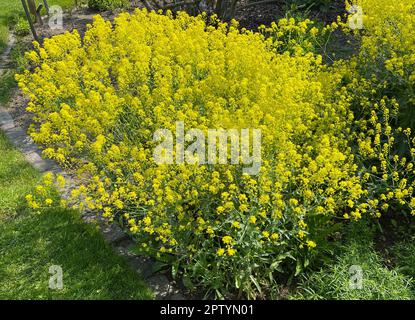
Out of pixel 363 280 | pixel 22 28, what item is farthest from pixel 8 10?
pixel 363 280

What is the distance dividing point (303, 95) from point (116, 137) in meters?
1.79

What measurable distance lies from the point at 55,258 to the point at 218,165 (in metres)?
1.60

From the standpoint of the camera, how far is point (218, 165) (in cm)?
340

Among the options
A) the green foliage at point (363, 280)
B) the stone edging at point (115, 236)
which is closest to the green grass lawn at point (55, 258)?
the stone edging at point (115, 236)

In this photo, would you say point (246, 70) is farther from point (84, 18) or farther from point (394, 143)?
point (84, 18)

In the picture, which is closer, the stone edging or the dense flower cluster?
the dense flower cluster

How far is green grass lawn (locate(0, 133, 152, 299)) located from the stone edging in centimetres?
8

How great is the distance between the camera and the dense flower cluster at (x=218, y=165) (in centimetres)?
328

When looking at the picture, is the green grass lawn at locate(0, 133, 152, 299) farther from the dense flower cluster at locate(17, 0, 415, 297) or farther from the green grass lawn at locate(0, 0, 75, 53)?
the green grass lawn at locate(0, 0, 75, 53)

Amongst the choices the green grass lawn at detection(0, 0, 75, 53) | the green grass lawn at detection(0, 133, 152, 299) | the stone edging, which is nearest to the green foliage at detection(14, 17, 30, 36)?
the green grass lawn at detection(0, 0, 75, 53)

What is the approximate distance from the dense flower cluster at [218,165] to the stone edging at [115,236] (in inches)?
6.0

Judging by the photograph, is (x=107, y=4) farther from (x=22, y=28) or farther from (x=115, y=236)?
(x=115, y=236)

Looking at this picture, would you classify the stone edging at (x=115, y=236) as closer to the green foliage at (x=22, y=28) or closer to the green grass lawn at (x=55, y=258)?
the green grass lawn at (x=55, y=258)

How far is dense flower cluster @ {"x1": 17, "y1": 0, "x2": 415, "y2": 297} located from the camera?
3.28m
